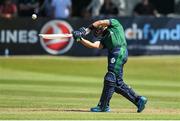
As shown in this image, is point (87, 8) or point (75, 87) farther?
point (87, 8)

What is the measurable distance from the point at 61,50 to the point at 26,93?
8.62 m

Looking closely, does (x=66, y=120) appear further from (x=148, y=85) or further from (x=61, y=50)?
(x=61, y=50)

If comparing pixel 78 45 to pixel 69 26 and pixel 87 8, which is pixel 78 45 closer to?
pixel 69 26

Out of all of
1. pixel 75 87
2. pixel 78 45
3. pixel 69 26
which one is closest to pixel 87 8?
pixel 69 26

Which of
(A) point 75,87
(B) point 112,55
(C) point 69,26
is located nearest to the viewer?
(B) point 112,55

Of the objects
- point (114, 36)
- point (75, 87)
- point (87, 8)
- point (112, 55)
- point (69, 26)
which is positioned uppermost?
point (114, 36)

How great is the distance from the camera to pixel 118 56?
547 inches

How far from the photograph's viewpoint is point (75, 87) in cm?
2098

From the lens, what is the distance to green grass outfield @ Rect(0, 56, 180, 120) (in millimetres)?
13594

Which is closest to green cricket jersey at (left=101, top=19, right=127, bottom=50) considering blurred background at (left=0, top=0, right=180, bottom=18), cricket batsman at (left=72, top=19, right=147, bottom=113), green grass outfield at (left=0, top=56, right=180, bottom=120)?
cricket batsman at (left=72, top=19, right=147, bottom=113)

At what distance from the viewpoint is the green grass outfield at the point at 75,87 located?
535 inches

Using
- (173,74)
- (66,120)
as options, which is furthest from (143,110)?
(173,74)

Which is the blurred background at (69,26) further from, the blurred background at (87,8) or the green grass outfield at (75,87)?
the green grass outfield at (75,87)

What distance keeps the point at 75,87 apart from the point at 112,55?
7.16 metres
